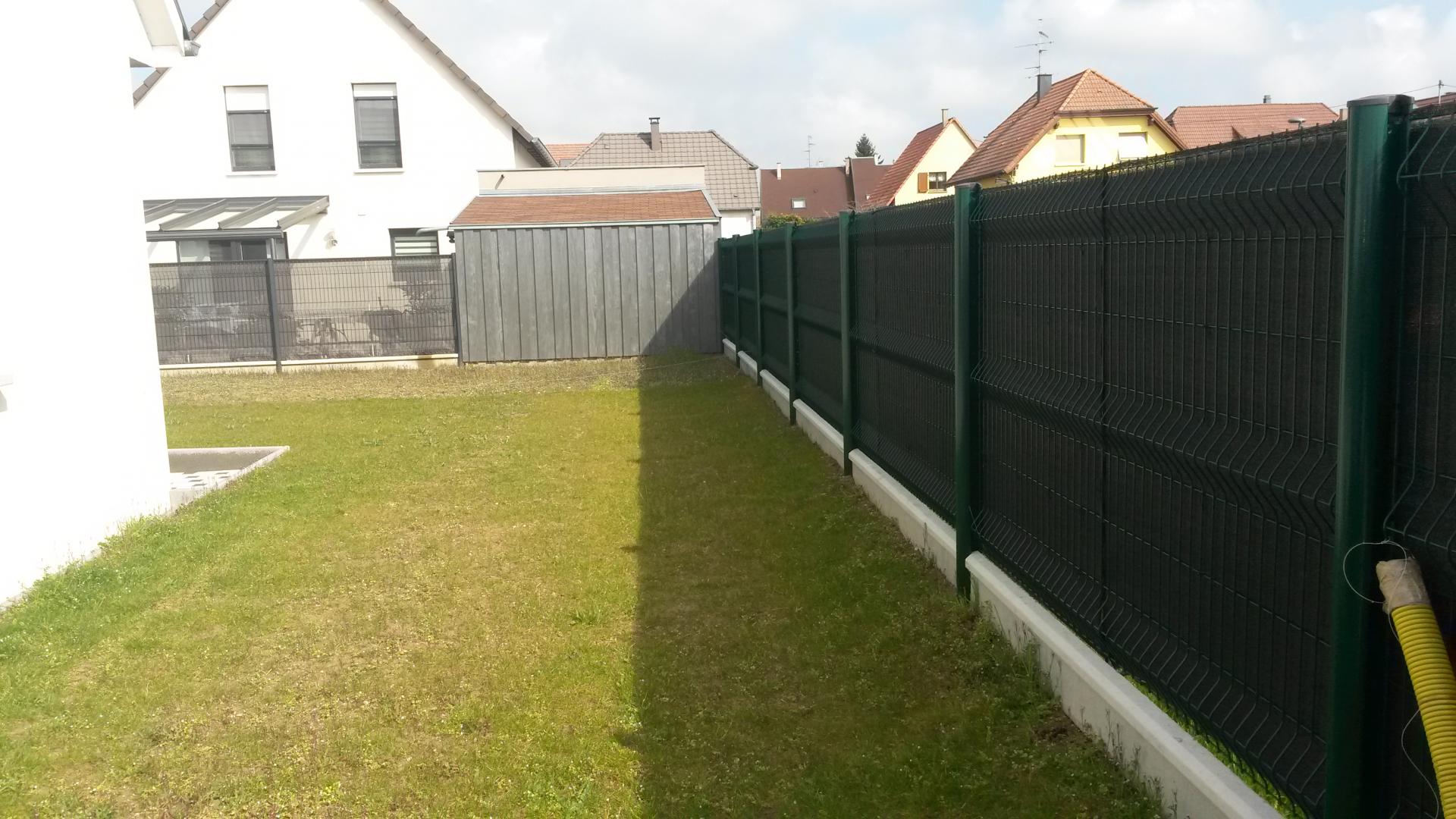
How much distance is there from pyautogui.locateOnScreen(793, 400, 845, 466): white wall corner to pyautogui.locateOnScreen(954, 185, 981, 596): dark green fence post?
316cm

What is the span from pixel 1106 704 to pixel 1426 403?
1.74m

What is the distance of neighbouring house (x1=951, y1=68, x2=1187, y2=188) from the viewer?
35969mm

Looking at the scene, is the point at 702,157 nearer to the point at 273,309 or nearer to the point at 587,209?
the point at 587,209

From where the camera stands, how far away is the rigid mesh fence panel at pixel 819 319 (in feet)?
28.5

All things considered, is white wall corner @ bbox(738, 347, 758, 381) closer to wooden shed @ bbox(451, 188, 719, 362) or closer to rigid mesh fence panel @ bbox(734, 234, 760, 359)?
rigid mesh fence panel @ bbox(734, 234, 760, 359)

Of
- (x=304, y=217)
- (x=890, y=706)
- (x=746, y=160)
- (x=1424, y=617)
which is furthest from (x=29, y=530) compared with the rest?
(x=746, y=160)

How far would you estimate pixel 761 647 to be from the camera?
5.10 m

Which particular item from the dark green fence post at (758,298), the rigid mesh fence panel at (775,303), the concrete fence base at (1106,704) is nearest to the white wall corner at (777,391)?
the rigid mesh fence panel at (775,303)

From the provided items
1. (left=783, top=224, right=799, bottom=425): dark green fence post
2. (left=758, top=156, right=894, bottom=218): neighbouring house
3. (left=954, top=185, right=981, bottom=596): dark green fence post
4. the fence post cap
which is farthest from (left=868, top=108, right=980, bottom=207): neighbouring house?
the fence post cap

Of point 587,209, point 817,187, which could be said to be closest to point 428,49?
point 587,209

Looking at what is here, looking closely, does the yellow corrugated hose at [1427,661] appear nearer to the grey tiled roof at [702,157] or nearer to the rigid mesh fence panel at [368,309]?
the rigid mesh fence panel at [368,309]

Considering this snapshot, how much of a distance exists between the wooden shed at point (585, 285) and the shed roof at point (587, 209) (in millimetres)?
62

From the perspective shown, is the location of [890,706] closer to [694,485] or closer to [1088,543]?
[1088,543]

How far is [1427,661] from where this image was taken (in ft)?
6.75
